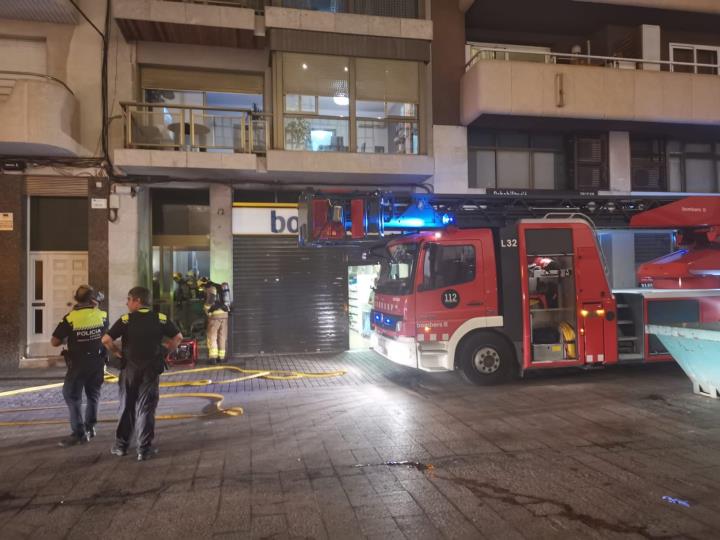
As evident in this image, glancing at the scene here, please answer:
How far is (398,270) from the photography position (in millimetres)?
9086

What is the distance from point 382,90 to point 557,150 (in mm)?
5520

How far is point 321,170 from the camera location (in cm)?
1166

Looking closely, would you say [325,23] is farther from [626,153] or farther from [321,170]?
[626,153]

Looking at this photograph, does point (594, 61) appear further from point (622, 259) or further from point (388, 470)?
point (388, 470)

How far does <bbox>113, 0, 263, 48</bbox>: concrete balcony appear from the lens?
427 inches

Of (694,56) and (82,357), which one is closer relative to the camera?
(82,357)

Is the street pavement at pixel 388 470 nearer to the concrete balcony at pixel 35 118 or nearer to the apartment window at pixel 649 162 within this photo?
the concrete balcony at pixel 35 118

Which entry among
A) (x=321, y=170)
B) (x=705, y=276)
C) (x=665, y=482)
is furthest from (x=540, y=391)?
(x=321, y=170)

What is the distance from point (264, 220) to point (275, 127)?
2262 millimetres

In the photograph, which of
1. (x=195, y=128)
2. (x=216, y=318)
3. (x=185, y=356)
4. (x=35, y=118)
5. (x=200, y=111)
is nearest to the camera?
(x=35, y=118)

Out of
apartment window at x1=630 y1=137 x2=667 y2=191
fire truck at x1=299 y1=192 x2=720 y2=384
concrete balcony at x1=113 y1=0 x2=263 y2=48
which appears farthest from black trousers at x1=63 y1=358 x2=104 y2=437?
apartment window at x1=630 y1=137 x2=667 y2=191

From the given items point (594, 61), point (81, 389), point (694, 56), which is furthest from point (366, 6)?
point (81, 389)

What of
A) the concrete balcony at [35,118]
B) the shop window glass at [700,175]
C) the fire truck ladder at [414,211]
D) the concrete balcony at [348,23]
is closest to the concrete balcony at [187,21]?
the concrete balcony at [348,23]

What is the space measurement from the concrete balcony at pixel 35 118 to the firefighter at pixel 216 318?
168 inches
